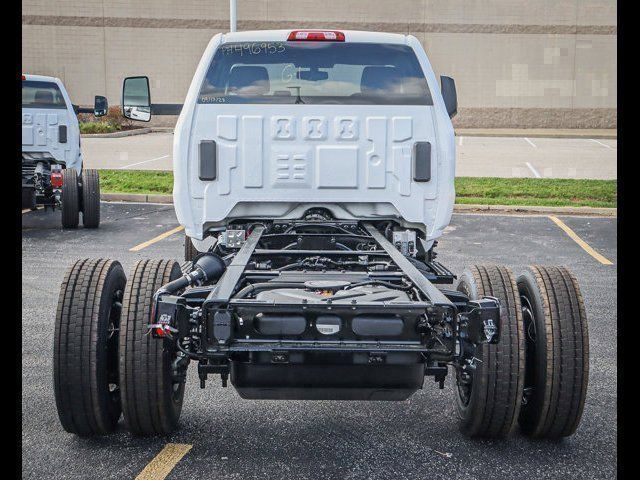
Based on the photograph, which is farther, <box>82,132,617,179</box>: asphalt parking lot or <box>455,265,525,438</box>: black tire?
<box>82,132,617,179</box>: asphalt parking lot

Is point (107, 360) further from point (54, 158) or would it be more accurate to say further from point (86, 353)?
point (54, 158)

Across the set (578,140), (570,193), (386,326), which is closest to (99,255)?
(386,326)

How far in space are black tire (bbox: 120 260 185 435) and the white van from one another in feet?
24.1

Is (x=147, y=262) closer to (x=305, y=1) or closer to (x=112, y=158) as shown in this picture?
(x=112, y=158)

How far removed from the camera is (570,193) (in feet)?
47.1

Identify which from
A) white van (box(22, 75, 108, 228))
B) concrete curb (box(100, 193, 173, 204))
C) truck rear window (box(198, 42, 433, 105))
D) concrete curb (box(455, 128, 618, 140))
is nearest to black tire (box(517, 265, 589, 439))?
truck rear window (box(198, 42, 433, 105))

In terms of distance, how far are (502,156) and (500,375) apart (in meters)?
20.3

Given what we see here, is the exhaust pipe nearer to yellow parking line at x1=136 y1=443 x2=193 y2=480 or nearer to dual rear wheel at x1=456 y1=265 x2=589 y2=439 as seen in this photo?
yellow parking line at x1=136 y1=443 x2=193 y2=480

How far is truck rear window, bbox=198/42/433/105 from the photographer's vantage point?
5539 mm

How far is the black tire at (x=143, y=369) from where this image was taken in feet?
12.5

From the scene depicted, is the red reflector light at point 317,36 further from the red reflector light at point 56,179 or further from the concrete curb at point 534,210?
the concrete curb at point 534,210

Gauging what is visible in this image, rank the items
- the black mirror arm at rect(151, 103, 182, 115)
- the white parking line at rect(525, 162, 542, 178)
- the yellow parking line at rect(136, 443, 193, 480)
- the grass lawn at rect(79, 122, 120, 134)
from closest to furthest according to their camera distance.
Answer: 1. the yellow parking line at rect(136, 443, 193, 480)
2. the black mirror arm at rect(151, 103, 182, 115)
3. the white parking line at rect(525, 162, 542, 178)
4. the grass lawn at rect(79, 122, 120, 134)

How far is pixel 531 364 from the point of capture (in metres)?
4.07

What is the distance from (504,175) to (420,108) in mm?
13394
